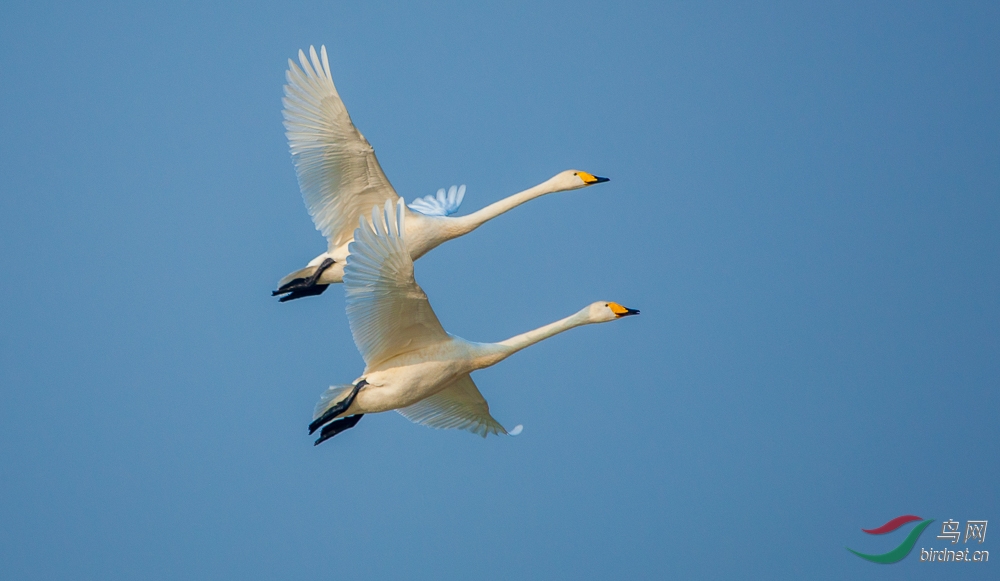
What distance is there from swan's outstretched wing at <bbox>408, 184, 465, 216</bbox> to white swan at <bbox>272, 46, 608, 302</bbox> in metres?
2.84

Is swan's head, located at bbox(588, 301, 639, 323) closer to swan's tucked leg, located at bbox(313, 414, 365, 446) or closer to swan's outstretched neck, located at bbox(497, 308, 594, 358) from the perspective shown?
swan's outstretched neck, located at bbox(497, 308, 594, 358)

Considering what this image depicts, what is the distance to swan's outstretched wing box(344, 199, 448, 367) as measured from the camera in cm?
1491

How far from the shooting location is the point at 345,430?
56.7 ft

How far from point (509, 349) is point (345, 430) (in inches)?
94.2

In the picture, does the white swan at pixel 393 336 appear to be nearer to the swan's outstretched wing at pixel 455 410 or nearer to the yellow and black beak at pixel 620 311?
the yellow and black beak at pixel 620 311

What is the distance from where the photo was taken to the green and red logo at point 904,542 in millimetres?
21891

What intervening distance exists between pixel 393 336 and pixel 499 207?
4315 millimetres

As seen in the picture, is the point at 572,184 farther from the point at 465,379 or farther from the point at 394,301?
the point at 394,301

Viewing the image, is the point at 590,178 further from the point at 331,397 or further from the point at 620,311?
the point at 331,397

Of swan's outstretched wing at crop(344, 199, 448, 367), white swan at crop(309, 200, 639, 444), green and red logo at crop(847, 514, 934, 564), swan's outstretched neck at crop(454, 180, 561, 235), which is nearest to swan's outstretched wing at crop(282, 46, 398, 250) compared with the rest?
swan's outstretched neck at crop(454, 180, 561, 235)

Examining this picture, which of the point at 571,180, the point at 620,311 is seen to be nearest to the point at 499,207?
the point at 571,180

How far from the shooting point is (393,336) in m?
16.1

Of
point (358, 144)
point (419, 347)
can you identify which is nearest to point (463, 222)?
point (358, 144)

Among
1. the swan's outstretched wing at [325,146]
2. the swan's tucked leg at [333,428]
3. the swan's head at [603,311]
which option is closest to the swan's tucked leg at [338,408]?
the swan's tucked leg at [333,428]
